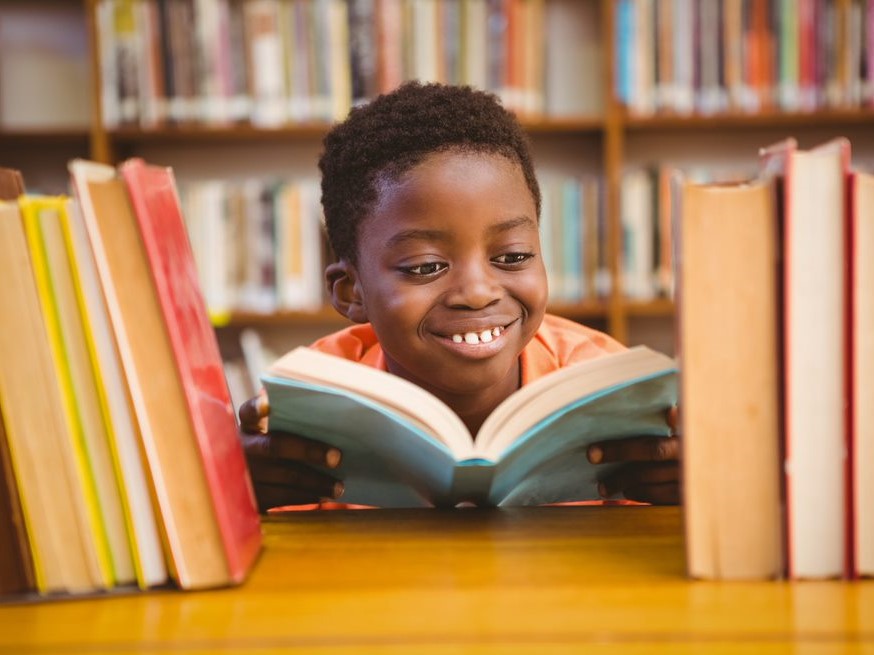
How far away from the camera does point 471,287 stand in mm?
918

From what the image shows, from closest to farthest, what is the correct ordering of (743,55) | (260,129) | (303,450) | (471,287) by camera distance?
1. (303,450)
2. (471,287)
3. (743,55)
4. (260,129)

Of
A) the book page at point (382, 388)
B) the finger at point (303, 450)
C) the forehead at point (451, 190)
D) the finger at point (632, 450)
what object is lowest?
the finger at point (632, 450)

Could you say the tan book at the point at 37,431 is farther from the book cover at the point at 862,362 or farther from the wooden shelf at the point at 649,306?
the wooden shelf at the point at 649,306

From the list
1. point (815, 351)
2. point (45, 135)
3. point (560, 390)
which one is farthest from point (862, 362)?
point (45, 135)

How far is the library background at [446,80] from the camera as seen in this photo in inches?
81.2

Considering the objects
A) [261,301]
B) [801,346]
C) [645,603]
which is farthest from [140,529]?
[261,301]

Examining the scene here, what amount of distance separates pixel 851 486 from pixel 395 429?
29 cm

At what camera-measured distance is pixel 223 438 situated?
0.59 meters

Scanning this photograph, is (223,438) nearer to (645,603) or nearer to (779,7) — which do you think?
(645,603)

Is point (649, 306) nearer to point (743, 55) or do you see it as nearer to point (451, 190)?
point (743, 55)

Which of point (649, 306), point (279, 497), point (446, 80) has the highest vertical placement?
point (446, 80)

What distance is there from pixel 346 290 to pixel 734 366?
65 centimetres

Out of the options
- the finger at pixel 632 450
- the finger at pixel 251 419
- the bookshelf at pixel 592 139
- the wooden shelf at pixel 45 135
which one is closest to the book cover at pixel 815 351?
the finger at pixel 632 450

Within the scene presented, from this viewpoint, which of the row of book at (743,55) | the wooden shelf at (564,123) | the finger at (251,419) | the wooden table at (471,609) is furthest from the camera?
the wooden shelf at (564,123)
